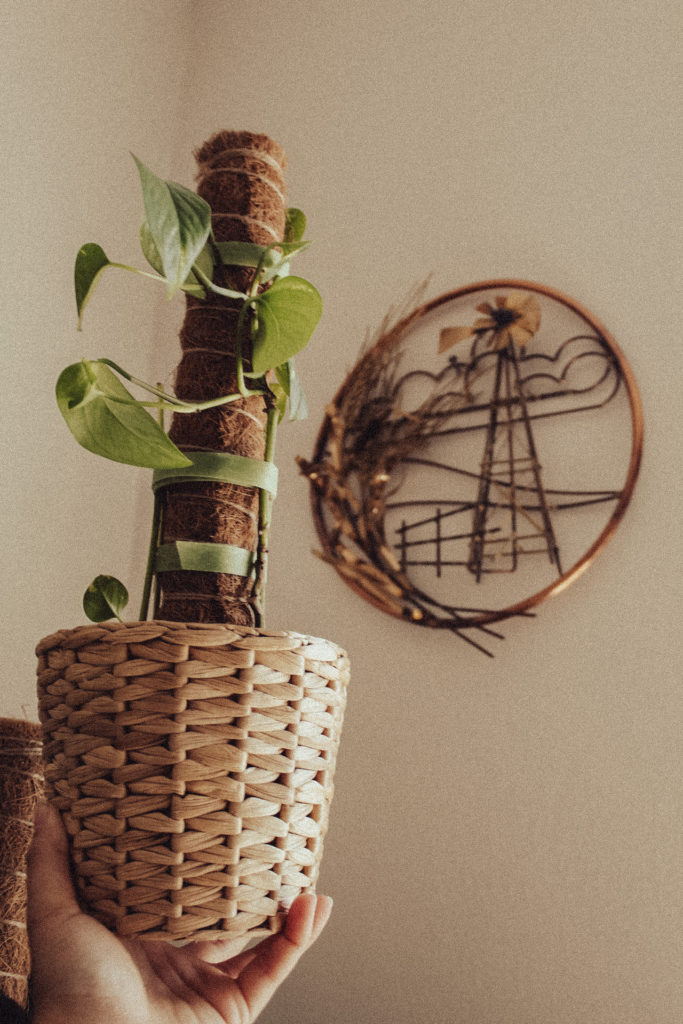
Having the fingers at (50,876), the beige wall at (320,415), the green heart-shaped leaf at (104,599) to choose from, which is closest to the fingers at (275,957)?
the fingers at (50,876)

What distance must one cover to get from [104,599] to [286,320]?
0.92 ft

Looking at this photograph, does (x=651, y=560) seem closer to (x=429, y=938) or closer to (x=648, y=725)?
(x=648, y=725)

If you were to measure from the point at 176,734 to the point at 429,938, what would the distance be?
0.91 metres

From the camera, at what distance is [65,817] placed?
556mm

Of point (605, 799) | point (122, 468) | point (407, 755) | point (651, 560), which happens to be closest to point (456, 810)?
point (407, 755)

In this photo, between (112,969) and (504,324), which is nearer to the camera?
(112,969)

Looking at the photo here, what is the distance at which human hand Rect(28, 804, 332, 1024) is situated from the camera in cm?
54

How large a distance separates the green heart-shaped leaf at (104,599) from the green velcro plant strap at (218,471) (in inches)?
4.2

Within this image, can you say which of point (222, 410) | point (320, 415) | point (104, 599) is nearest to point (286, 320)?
point (222, 410)

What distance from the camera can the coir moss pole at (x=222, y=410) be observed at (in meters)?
0.62

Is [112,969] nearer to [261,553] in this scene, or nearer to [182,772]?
[182,772]

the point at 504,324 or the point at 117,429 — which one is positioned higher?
the point at 504,324

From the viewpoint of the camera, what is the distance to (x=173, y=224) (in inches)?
20.5

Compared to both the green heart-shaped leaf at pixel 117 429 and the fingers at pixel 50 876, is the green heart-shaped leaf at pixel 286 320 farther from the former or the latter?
the fingers at pixel 50 876
